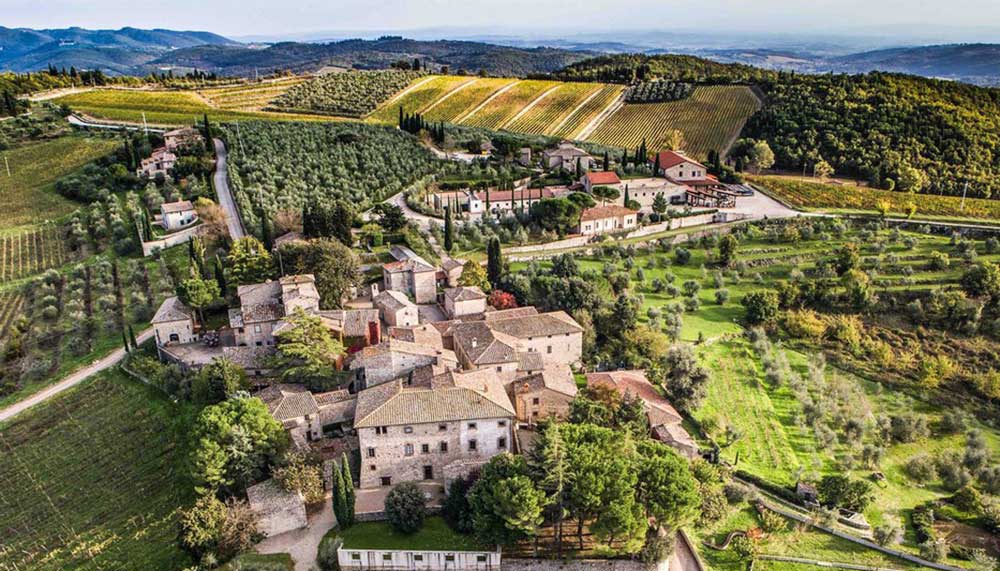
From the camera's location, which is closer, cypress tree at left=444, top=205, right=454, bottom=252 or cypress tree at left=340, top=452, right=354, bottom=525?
cypress tree at left=340, top=452, right=354, bottom=525

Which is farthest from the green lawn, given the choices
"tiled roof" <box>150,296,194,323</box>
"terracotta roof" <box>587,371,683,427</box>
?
"tiled roof" <box>150,296,194,323</box>

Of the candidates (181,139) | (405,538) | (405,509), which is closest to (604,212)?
(405,509)

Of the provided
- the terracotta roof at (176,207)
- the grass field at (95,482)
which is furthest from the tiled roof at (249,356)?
the terracotta roof at (176,207)

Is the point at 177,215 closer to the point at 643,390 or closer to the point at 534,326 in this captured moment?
the point at 534,326

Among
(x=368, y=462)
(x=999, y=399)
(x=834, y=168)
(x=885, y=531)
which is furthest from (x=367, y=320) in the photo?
(x=834, y=168)

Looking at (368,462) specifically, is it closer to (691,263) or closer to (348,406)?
(348,406)

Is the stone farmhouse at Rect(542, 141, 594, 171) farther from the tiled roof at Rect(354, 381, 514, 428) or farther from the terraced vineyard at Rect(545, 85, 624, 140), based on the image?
the tiled roof at Rect(354, 381, 514, 428)
